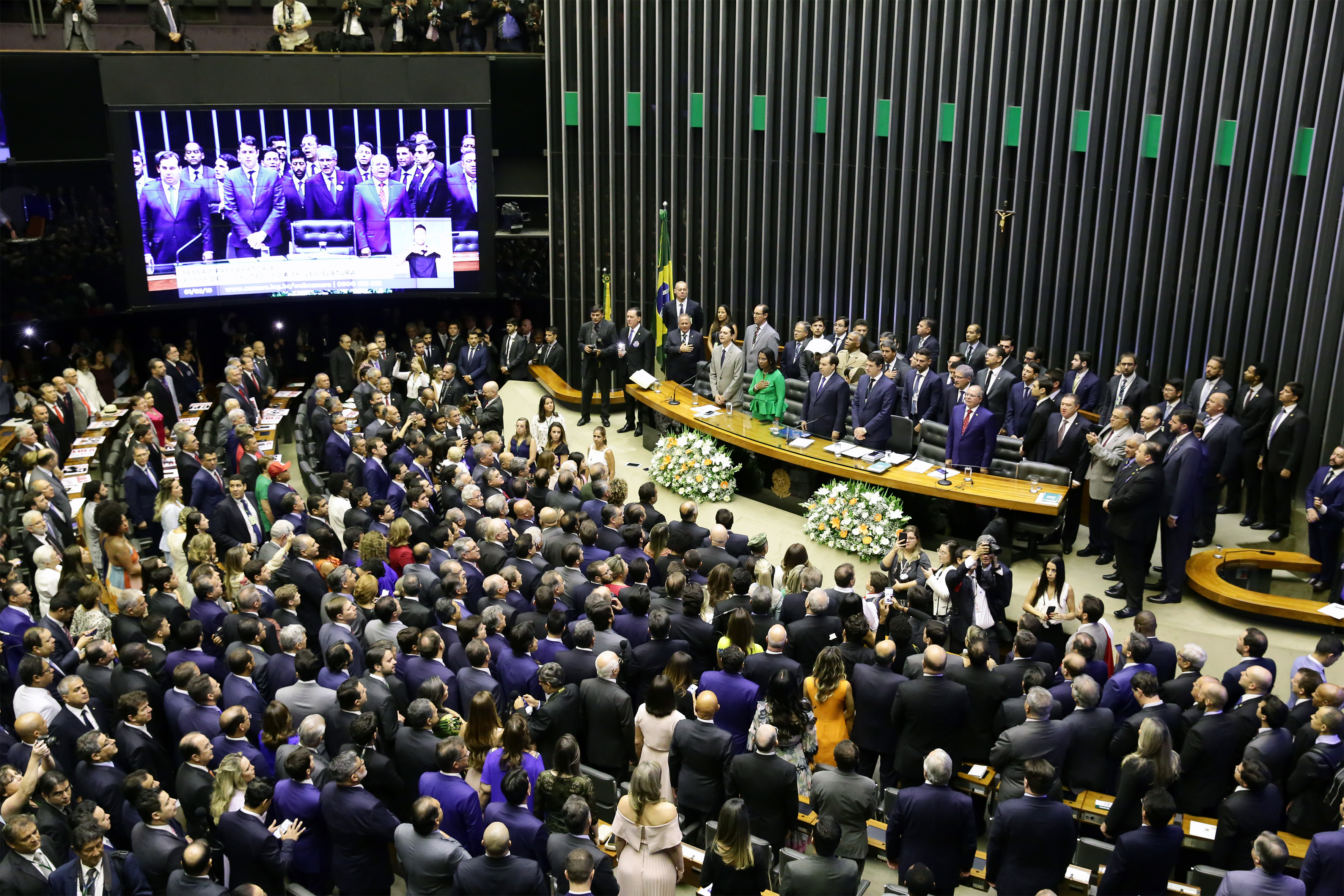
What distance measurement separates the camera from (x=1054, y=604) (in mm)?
7867

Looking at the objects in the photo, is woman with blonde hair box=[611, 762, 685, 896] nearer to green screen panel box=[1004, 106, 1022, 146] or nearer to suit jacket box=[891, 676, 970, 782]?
suit jacket box=[891, 676, 970, 782]

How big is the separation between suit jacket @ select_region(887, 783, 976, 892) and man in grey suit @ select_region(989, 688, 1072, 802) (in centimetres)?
48

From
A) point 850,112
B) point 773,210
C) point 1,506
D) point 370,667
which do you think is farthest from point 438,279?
point 370,667

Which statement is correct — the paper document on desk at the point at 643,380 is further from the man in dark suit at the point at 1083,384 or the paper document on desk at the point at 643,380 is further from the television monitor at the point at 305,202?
the man in dark suit at the point at 1083,384

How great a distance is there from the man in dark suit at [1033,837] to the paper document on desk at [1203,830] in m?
0.88

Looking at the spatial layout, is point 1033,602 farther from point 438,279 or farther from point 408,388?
point 438,279

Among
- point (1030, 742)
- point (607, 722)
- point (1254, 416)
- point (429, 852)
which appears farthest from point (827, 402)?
point (429, 852)

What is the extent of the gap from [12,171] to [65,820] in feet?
40.0

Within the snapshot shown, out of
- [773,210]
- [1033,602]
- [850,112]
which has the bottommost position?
[1033,602]

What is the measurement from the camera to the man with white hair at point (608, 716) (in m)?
6.71

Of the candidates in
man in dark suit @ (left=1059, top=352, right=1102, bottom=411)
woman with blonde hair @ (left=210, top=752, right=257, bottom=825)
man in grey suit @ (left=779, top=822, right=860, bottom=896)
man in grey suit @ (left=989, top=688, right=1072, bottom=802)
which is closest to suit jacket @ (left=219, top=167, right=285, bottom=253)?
man in dark suit @ (left=1059, top=352, right=1102, bottom=411)

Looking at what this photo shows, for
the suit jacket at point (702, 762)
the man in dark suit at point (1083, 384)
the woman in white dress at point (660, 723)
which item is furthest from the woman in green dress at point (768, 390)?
the suit jacket at point (702, 762)

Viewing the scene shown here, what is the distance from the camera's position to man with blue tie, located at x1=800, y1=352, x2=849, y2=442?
39.2ft

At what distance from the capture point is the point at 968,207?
13.8 meters
